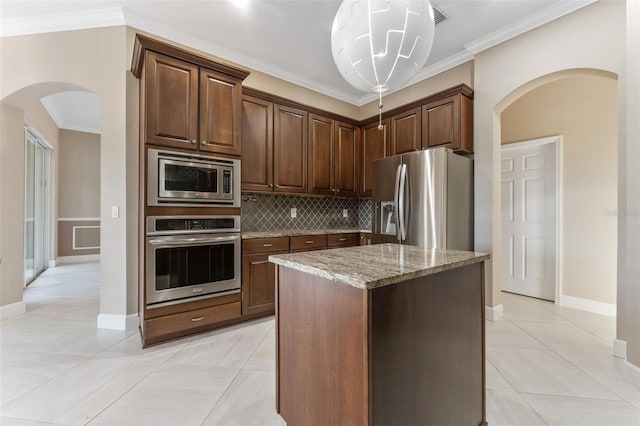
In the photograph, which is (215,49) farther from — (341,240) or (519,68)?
(519,68)

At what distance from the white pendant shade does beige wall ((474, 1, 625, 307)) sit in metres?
2.02

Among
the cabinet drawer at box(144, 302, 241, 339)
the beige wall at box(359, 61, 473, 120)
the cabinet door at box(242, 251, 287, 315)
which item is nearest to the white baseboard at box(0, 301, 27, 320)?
the cabinet drawer at box(144, 302, 241, 339)

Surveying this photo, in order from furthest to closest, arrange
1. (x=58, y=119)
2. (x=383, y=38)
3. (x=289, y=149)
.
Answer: (x=58, y=119) < (x=289, y=149) < (x=383, y=38)

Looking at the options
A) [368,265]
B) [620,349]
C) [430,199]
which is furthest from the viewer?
[430,199]

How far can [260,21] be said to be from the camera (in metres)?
2.93

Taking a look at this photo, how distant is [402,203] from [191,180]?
2194 millimetres

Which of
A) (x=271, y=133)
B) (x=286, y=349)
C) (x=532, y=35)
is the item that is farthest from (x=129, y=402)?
(x=532, y=35)

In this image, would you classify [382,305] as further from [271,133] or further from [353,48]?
[271,133]

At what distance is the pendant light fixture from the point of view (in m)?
1.36

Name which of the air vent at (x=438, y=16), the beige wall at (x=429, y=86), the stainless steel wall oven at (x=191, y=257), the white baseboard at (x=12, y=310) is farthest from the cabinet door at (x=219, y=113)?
the white baseboard at (x=12, y=310)

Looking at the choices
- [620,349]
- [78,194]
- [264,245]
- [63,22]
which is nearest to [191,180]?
[264,245]

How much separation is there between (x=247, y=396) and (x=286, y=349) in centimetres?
68

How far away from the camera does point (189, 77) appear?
2.69 meters

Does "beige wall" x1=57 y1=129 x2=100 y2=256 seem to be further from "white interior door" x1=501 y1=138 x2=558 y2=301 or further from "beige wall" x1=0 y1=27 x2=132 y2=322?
"white interior door" x1=501 y1=138 x2=558 y2=301
